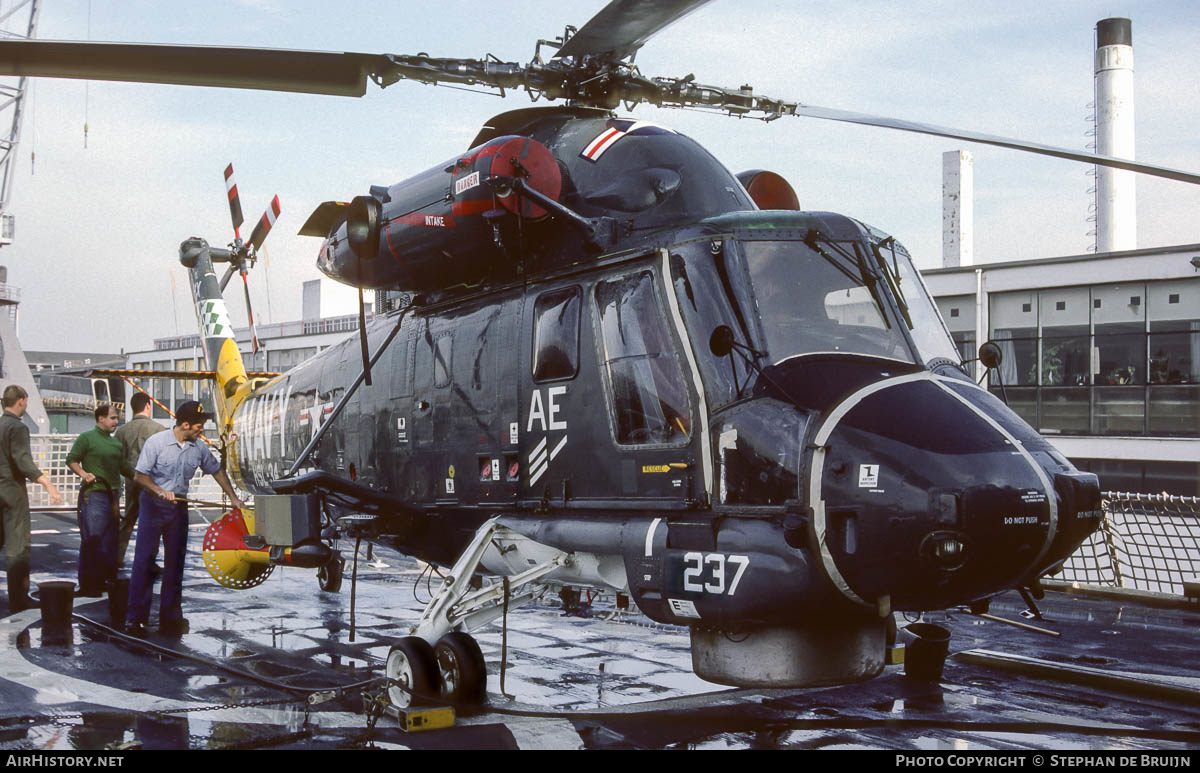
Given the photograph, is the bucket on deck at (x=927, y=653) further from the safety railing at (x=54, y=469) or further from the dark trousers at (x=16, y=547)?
the safety railing at (x=54, y=469)

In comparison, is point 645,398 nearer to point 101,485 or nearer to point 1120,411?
point 101,485

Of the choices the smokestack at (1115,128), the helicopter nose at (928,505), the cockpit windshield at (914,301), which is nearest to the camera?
the helicopter nose at (928,505)

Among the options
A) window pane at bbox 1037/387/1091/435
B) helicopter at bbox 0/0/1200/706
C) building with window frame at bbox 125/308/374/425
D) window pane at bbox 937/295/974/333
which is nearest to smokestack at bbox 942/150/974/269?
window pane at bbox 937/295/974/333

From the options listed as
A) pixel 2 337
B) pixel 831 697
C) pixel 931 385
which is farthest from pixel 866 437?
pixel 2 337

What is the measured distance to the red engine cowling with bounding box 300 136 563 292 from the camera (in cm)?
689

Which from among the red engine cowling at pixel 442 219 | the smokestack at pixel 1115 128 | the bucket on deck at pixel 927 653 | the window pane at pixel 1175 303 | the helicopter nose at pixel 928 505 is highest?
the smokestack at pixel 1115 128

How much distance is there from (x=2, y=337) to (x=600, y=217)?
2571 inches

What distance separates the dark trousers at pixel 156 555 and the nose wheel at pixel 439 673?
383 cm

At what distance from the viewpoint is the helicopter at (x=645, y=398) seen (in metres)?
5.28

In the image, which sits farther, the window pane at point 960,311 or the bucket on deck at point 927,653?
the window pane at point 960,311

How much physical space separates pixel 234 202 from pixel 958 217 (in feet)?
108

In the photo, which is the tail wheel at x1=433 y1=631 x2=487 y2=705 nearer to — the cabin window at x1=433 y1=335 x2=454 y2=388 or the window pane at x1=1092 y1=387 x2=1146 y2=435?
the cabin window at x1=433 y1=335 x2=454 y2=388

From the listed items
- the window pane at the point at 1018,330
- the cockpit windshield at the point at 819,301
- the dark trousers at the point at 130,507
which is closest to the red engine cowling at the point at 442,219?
the cockpit windshield at the point at 819,301

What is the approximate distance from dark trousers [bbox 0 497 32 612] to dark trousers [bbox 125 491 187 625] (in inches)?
53.0
